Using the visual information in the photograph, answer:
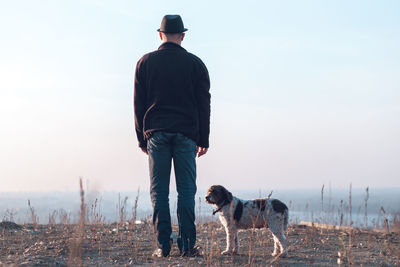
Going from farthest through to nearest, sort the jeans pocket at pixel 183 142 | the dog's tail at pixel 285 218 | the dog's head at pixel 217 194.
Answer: the dog's tail at pixel 285 218 → the dog's head at pixel 217 194 → the jeans pocket at pixel 183 142

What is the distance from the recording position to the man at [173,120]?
223 inches

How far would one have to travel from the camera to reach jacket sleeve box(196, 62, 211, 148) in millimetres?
5836

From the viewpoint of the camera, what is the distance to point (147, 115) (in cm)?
578

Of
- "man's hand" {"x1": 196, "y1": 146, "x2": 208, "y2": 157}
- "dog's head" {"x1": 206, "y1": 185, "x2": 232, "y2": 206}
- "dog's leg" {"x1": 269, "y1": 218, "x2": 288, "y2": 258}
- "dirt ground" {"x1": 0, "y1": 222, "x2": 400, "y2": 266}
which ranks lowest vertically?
"dirt ground" {"x1": 0, "y1": 222, "x2": 400, "y2": 266}

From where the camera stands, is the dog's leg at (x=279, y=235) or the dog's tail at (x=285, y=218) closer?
the dog's leg at (x=279, y=235)

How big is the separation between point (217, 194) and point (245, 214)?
537 millimetres

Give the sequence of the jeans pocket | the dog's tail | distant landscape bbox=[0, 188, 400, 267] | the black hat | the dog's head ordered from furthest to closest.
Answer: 1. the dog's tail
2. the dog's head
3. the black hat
4. the jeans pocket
5. distant landscape bbox=[0, 188, 400, 267]

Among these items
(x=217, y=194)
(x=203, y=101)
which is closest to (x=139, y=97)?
(x=203, y=101)

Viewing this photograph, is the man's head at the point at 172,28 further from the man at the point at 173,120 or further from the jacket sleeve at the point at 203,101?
the jacket sleeve at the point at 203,101

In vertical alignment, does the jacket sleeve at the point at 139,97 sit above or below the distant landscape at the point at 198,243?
above

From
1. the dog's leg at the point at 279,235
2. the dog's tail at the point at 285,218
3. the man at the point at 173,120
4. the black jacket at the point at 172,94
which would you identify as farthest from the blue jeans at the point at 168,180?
the dog's tail at the point at 285,218

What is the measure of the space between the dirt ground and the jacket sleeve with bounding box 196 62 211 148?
4.57 ft

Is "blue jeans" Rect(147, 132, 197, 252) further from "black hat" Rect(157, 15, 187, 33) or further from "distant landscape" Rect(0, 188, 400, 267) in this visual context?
"black hat" Rect(157, 15, 187, 33)

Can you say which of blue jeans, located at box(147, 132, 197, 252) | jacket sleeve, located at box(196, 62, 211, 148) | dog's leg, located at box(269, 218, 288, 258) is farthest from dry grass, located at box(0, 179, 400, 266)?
jacket sleeve, located at box(196, 62, 211, 148)
